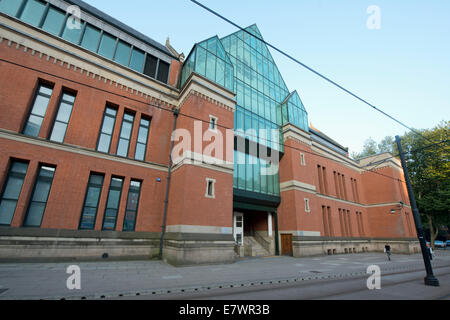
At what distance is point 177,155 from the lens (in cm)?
1608

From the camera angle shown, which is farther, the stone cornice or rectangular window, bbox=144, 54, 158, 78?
rectangular window, bbox=144, 54, 158, 78

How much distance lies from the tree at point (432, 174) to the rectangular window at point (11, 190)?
44863 millimetres

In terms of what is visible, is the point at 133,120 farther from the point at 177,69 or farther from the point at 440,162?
the point at 440,162

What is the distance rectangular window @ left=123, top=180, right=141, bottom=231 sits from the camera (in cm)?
1429

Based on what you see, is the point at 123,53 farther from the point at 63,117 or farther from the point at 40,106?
the point at 40,106

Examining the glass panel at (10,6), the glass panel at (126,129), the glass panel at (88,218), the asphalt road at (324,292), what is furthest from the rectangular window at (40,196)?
the glass panel at (10,6)

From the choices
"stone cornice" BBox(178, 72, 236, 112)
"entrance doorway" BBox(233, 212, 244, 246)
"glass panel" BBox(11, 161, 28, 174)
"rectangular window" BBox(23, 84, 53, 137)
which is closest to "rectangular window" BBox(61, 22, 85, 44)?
"rectangular window" BBox(23, 84, 53, 137)

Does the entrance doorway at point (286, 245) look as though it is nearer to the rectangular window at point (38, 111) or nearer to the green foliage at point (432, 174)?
the rectangular window at point (38, 111)

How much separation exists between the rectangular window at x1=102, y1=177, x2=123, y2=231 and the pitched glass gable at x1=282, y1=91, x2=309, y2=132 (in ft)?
62.8

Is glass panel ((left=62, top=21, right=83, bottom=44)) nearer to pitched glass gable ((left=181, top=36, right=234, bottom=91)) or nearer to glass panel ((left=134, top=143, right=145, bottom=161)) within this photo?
pitched glass gable ((left=181, top=36, right=234, bottom=91))

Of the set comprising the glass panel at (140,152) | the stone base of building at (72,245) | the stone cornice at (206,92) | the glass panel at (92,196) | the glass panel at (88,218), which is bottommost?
the stone base of building at (72,245)

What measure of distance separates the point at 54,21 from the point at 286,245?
89.6 feet

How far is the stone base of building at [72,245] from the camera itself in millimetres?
10719

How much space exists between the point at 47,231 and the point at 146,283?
7901mm
